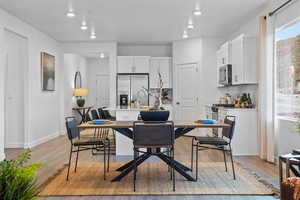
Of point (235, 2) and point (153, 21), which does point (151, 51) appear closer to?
point (153, 21)

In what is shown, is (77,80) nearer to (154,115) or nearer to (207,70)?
(207,70)

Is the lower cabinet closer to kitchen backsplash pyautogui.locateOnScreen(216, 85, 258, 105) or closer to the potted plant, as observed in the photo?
kitchen backsplash pyautogui.locateOnScreen(216, 85, 258, 105)

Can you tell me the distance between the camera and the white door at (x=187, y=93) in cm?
773

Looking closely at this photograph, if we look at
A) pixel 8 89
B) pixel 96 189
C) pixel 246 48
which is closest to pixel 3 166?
pixel 96 189

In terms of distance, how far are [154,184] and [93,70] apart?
846cm

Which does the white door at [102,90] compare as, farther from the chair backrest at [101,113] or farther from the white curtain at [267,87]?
the white curtain at [267,87]

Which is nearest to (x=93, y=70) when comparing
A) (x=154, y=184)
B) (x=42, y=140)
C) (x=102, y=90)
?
(x=102, y=90)

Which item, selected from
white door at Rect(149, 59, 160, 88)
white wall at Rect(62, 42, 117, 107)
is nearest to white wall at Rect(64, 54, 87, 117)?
white wall at Rect(62, 42, 117, 107)

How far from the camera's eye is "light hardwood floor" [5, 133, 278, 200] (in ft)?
10.1

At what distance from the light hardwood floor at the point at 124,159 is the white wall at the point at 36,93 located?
1.21 feet

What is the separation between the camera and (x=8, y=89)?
6.14 m

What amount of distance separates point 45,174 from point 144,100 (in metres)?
4.67

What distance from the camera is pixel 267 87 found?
189 inches

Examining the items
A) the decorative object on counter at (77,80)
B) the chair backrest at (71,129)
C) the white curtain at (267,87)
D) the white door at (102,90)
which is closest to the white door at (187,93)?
the white curtain at (267,87)
